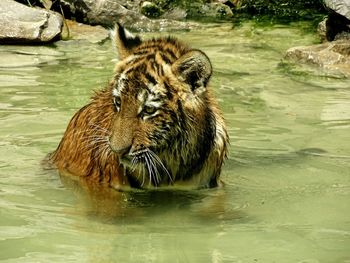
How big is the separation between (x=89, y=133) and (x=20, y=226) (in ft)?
3.41

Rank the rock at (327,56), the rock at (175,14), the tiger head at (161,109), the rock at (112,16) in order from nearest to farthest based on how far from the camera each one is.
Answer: the tiger head at (161,109) < the rock at (327,56) < the rock at (112,16) < the rock at (175,14)

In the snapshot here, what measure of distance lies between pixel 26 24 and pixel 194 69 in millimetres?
6903

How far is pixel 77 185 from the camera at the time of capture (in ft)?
19.5

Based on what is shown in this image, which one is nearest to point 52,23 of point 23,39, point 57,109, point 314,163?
point 23,39

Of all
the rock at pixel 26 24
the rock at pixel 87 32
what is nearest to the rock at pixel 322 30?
the rock at pixel 87 32

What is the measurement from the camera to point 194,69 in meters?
5.27

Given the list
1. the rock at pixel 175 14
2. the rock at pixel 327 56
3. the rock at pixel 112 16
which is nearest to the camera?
the rock at pixel 327 56

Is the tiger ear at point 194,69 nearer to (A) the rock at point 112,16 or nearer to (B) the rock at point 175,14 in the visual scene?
(A) the rock at point 112,16

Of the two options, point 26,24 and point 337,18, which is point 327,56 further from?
point 26,24

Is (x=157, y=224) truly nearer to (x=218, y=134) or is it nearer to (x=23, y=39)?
(x=218, y=134)

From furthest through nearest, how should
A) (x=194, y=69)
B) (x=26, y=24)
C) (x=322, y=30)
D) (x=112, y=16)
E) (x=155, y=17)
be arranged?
1. (x=155, y=17)
2. (x=112, y=16)
3. (x=322, y=30)
4. (x=26, y=24)
5. (x=194, y=69)

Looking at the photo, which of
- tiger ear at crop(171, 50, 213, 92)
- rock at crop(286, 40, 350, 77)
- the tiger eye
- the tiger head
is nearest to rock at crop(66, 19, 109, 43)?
rock at crop(286, 40, 350, 77)

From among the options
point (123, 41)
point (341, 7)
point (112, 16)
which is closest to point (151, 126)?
point (123, 41)

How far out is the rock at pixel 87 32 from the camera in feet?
40.5
